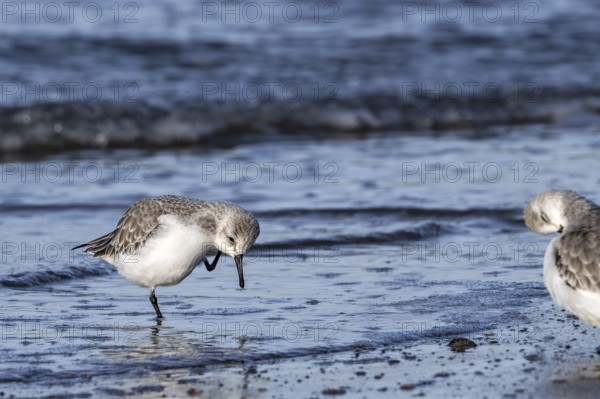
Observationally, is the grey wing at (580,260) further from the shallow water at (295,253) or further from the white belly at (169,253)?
the white belly at (169,253)

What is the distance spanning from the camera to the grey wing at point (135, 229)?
22.8 feet

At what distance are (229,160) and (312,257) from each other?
4.03 meters

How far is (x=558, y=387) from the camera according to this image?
206 inches

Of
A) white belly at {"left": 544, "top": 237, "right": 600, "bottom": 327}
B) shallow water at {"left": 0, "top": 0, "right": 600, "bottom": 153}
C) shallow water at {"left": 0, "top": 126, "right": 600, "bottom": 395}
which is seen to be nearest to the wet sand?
shallow water at {"left": 0, "top": 126, "right": 600, "bottom": 395}

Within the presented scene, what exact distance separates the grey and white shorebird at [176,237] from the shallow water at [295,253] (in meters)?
0.30

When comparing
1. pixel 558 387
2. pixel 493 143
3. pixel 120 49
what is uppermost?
pixel 120 49

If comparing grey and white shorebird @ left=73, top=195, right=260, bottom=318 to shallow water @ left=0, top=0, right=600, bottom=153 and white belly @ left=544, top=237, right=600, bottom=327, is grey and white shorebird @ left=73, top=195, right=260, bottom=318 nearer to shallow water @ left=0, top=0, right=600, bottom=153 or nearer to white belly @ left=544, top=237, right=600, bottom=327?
white belly @ left=544, top=237, right=600, bottom=327

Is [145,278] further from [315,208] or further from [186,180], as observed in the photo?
[186,180]

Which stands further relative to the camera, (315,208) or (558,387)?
(315,208)

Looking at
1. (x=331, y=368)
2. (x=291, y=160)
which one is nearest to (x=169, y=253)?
(x=331, y=368)

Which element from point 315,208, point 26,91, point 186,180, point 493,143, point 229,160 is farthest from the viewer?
point 26,91

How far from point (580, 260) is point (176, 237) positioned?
8.08 ft

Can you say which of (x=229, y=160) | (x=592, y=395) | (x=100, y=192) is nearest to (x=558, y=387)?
(x=592, y=395)

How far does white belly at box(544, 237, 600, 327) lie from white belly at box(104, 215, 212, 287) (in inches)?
84.2
